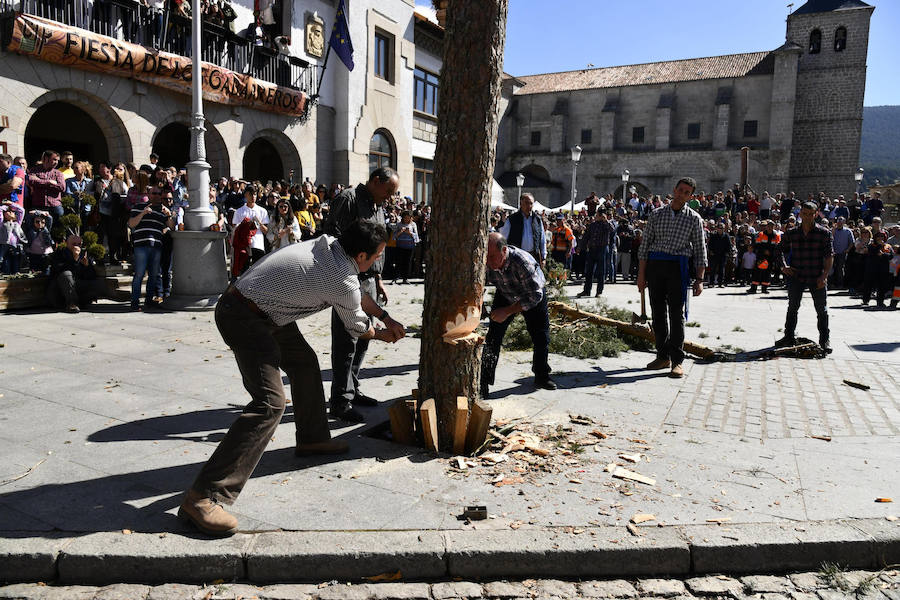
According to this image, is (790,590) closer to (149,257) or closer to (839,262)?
(149,257)

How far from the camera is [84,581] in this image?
9.95ft

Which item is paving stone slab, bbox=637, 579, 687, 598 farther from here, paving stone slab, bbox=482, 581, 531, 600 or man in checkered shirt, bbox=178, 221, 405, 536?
man in checkered shirt, bbox=178, 221, 405, 536

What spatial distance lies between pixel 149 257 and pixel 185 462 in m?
6.97

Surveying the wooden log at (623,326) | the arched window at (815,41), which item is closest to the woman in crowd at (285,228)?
the wooden log at (623,326)

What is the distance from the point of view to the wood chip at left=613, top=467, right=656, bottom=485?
158 inches

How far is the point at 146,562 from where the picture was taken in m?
3.04

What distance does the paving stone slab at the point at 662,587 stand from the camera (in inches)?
121

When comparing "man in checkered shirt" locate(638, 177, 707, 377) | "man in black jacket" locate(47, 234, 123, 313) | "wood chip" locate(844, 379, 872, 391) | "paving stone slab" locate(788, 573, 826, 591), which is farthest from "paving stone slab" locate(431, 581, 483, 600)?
"man in black jacket" locate(47, 234, 123, 313)

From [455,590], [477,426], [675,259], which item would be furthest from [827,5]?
[455,590]

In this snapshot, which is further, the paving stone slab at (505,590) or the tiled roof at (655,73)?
the tiled roof at (655,73)

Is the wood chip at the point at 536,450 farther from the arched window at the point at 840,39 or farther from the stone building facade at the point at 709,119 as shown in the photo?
the arched window at the point at 840,39

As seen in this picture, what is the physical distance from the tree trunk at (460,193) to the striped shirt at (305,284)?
0.92 m

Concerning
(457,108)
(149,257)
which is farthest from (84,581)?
(149,257)

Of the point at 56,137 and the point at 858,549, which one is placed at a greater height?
the point at 56,137
